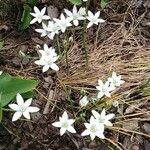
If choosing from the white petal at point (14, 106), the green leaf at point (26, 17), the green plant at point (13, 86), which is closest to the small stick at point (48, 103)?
the green plant at point (13, 86)

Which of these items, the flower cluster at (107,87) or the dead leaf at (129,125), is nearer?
the flower cluster at (107,87)

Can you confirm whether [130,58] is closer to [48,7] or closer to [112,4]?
[112,4]

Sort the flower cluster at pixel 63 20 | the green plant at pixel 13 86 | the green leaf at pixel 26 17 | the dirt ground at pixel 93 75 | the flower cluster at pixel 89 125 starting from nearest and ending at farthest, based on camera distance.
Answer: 1. the flower cluster at pixel 89 125
2. the green plant at pixel 13 86
3. the dirt ground at pixel 93 75
4. the flower cluster at pixel 63 20
5. the green leaf at pixel 26 17

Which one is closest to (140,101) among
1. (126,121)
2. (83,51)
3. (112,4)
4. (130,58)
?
(126,121)

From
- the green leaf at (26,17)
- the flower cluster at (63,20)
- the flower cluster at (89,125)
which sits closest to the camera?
the flower cluster at (89,125)

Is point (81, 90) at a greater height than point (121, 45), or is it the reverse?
point (121, 45)

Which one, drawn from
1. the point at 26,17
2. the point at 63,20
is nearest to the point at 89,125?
the point at 63,20

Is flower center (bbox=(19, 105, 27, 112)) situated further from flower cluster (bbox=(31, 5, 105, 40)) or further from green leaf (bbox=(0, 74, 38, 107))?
flower cluster (bbox=(31, 5, 105, 40))

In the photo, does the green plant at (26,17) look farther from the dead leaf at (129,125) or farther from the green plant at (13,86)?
the dead leaf at (129,125)
